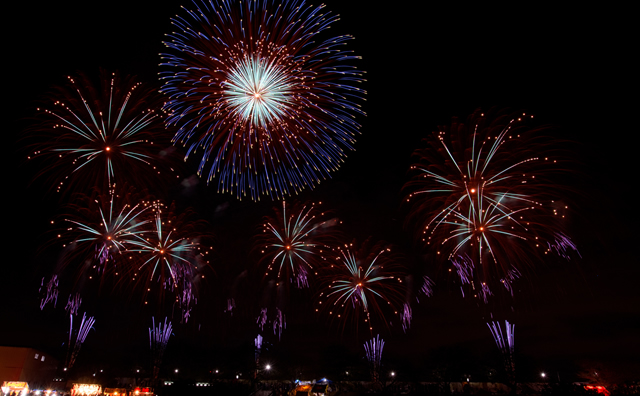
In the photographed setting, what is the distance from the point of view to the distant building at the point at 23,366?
42406 millimetres

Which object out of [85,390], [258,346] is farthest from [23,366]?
[258,346]

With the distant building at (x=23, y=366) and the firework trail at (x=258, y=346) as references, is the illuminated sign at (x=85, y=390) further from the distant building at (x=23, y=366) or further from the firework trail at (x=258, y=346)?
the firework trail at (x=258, y=346)

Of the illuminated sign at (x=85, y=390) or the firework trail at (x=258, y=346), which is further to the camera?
the firework trail at (x=258, y=346)

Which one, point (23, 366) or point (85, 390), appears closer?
point (85, 390)

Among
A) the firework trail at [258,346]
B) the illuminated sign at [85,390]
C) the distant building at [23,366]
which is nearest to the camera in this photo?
the illuminated sign at [85,390]

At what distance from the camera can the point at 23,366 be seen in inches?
1684

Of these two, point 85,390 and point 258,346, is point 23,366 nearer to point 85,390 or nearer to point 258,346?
point 85,390

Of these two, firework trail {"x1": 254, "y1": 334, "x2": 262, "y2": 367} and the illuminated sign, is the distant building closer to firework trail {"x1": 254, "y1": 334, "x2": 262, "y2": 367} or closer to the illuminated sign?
the illuminated sign

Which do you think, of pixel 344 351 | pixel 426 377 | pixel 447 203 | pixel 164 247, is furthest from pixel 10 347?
Answer: pixel 426 377

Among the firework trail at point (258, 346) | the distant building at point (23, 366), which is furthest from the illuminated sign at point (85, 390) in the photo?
the firework trail at point (258, 346)

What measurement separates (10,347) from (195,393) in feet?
118

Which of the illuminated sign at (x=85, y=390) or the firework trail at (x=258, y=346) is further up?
the firework trail at (x=258, y=346)

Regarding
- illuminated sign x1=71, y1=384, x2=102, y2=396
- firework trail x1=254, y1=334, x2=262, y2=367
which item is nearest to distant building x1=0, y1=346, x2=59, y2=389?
illuminated sign x1=71, y1=384, x2=102, y2=396

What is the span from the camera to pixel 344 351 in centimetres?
7981
